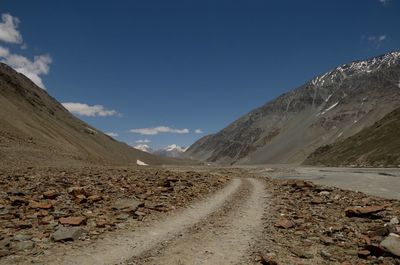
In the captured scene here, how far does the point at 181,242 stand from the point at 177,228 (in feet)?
7.56

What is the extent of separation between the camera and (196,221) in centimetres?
1733

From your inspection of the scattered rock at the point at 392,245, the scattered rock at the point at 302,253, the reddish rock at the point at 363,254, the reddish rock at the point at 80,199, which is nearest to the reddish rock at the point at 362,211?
the scattered rock at the point at 392,245

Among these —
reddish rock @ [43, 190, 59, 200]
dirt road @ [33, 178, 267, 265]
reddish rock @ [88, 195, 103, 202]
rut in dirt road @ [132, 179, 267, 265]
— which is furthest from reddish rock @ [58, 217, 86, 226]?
reddish rock @ [43, 190, 59, 200]

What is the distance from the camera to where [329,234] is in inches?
606

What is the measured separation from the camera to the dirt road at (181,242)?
11.5 metres

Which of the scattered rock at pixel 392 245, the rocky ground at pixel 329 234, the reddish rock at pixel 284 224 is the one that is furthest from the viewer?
the reddish rock at pixel 284 224

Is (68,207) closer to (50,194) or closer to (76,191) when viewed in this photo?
(50,194)

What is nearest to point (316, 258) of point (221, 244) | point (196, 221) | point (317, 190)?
point (221, 244)

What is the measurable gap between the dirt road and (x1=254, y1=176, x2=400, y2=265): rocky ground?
82 cm

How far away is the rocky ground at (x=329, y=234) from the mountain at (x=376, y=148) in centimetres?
7303

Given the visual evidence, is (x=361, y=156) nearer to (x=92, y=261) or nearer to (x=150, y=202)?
(x=150, y=202)

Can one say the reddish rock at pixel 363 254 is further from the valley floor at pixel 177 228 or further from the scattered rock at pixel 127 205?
the scattered rock at pixel 127 205

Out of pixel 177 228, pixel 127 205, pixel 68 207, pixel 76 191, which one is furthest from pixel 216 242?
pixel 76 191

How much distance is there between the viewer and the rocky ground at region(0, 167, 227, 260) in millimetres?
12902
